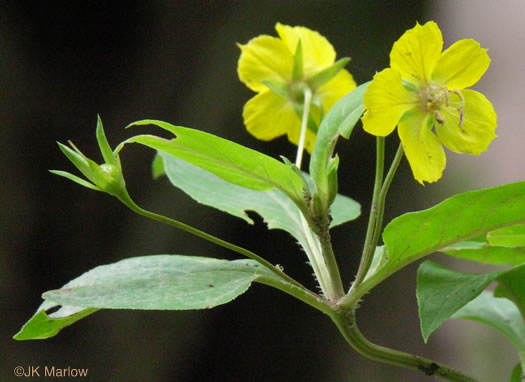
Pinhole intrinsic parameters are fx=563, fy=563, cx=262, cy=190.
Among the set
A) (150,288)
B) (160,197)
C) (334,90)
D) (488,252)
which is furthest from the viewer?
(160,197)

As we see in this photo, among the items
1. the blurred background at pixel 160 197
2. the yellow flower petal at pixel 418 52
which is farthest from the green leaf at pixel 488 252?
the blurred background at pixel 160 197

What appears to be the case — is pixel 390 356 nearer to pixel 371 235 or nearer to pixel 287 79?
pixel 371 235

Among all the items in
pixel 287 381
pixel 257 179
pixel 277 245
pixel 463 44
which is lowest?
pixel 287 381

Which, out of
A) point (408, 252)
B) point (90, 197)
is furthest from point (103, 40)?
point (408, 252)

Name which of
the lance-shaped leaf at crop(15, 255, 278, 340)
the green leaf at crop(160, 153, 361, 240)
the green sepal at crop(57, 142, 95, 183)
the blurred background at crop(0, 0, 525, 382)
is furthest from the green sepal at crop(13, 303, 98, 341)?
the blurred background at crop(0, 0, 525, 382)

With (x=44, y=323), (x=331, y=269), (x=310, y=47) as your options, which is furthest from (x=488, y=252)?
(x=44, y=323)

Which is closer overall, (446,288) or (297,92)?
(446,288)

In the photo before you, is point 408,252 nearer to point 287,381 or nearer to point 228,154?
point 228,154
